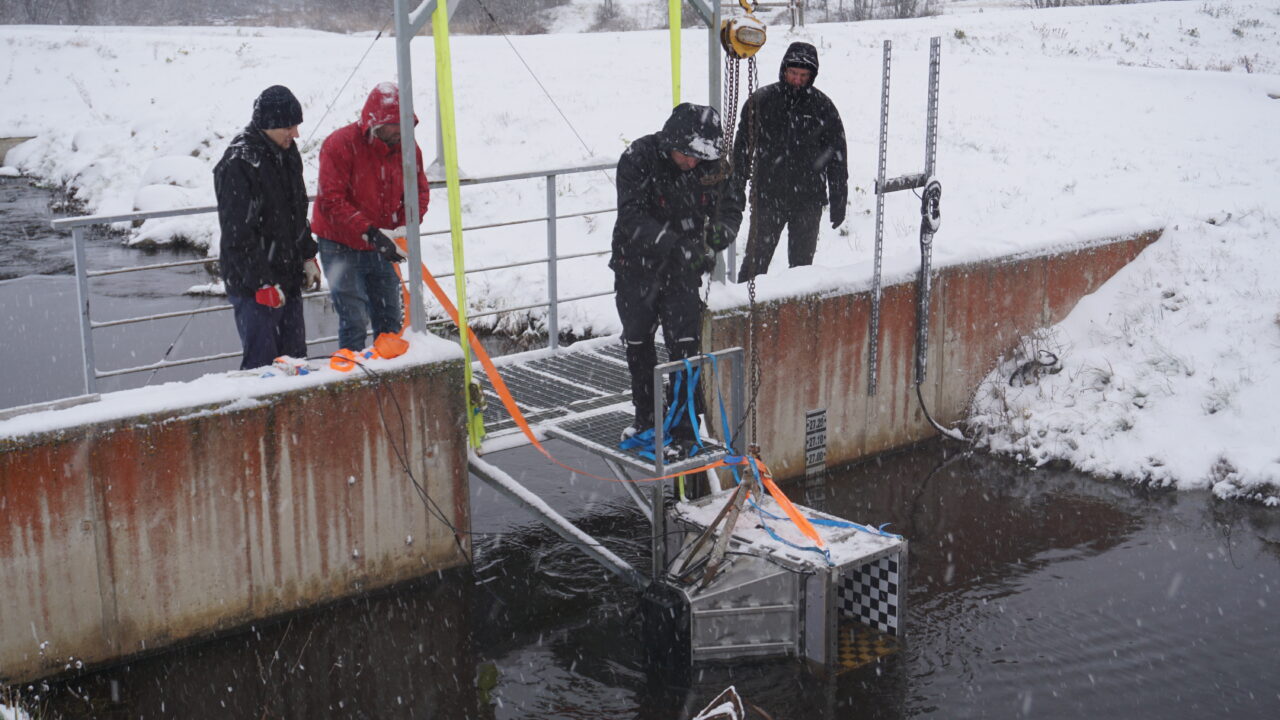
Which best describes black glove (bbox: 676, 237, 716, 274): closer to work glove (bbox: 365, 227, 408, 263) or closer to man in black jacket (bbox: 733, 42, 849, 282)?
work glove (bbox: 365, 227, 408, 263)

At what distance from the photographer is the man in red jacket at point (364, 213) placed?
6898 millimetres

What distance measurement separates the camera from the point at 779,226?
884 cm

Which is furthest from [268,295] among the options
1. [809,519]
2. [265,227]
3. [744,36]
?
[809,519]

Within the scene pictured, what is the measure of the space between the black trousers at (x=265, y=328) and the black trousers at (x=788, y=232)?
324 centimetres

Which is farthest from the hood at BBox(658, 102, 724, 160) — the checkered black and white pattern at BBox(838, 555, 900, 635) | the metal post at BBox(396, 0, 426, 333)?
the checkered black and white pattern at BBox(838, 555, 900, 635)

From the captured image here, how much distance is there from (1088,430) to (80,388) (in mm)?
8667

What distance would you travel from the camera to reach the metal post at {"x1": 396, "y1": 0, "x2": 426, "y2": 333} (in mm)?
6371

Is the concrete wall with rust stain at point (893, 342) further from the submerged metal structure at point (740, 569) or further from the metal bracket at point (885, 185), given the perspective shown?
the submerged metal structure at point (740, 569)

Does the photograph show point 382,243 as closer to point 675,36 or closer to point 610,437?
point 610,437

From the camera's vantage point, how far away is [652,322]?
651 cm

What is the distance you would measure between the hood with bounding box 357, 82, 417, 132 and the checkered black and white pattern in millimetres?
3495

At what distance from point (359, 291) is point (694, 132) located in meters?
2.47

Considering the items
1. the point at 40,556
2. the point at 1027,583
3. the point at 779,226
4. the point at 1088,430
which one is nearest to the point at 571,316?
the point at 779,226

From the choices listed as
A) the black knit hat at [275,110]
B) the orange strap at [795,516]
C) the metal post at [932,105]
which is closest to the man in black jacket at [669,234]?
the orange strap at [795,516]
